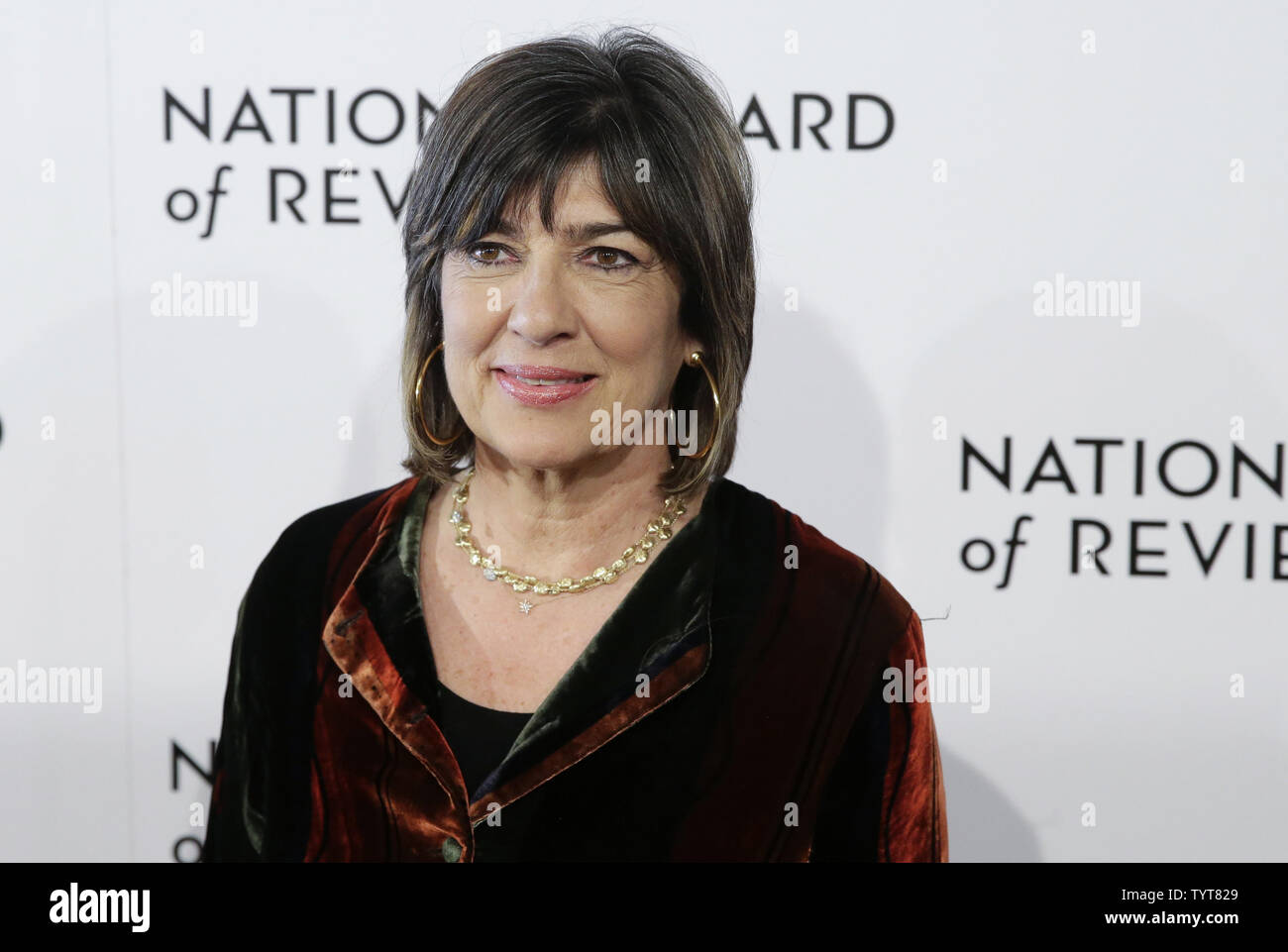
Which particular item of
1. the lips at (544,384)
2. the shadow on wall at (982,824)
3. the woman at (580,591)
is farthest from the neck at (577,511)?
the shadow on wall at (982,824)

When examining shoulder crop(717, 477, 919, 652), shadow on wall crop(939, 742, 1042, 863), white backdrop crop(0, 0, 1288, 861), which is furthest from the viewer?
shadow on wall crop(939, 742, 1042, 863)

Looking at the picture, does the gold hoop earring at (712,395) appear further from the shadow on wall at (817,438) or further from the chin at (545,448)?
the shadow on wall at (817,438)

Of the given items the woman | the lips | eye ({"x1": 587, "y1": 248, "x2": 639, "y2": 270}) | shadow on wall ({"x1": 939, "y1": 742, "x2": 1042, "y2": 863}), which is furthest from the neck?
shadow on wall ({"x1": 939, "y1": 742, "x2": 1042, "y2": 863})

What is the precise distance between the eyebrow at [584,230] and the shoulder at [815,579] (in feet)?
1.33

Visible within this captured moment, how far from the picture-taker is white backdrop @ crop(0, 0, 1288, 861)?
1942 mm

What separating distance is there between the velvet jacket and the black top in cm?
2

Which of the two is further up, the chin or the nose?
the nose

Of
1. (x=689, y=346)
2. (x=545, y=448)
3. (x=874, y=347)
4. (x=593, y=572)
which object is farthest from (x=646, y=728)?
(x=874, y=347)

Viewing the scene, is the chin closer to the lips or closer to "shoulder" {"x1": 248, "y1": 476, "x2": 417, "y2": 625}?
the lips

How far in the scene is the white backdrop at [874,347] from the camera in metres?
Result: 1.94

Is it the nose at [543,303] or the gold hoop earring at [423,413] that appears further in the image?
the gold hoop earring at [423,413]

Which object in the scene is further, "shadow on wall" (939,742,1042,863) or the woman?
"shadow on wall" (939,742,1042,863)

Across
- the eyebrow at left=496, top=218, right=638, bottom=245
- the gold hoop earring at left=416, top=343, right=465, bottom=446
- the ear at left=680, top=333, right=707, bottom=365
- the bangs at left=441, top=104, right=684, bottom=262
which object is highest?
the bangs at left=441, top=104, right=684, bottom=262

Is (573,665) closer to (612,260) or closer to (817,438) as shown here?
(612,260)
